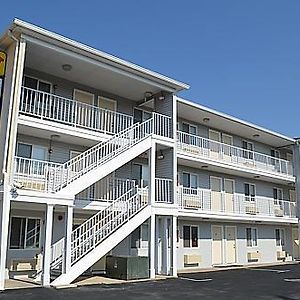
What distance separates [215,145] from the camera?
2445 centimetres

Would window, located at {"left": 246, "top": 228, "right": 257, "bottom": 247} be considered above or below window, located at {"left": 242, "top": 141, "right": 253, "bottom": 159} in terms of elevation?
below

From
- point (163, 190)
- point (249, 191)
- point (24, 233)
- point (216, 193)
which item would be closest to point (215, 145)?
point (216, 193)

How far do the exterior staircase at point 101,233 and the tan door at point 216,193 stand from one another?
688cm

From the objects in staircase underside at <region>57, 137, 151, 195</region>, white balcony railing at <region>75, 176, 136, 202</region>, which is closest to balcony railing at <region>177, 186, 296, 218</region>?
white balcony railing at <region>75, 176, 136, 202</region>

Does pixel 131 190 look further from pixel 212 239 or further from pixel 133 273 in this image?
pixel 212 239

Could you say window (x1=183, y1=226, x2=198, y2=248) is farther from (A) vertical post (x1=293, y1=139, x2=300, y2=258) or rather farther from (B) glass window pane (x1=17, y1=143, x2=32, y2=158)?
(B) glass window pane (x1=17, y1=143, x2=32, y2=158)

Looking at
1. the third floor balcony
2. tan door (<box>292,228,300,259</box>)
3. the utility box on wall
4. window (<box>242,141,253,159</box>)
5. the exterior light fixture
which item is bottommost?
the utility box on wall

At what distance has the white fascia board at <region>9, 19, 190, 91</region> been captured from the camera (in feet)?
44.3

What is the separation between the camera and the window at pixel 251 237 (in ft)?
84.9

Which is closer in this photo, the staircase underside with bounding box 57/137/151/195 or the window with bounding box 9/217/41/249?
the staircase underside with bounding box 57/137/151/195

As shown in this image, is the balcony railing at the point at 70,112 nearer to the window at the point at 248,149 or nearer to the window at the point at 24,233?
the window at the point at 24,233

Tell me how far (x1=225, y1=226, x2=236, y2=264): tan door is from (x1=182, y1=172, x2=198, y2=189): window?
3917 mm

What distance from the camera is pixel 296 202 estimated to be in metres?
28.2

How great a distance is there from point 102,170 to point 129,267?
13.1ft
